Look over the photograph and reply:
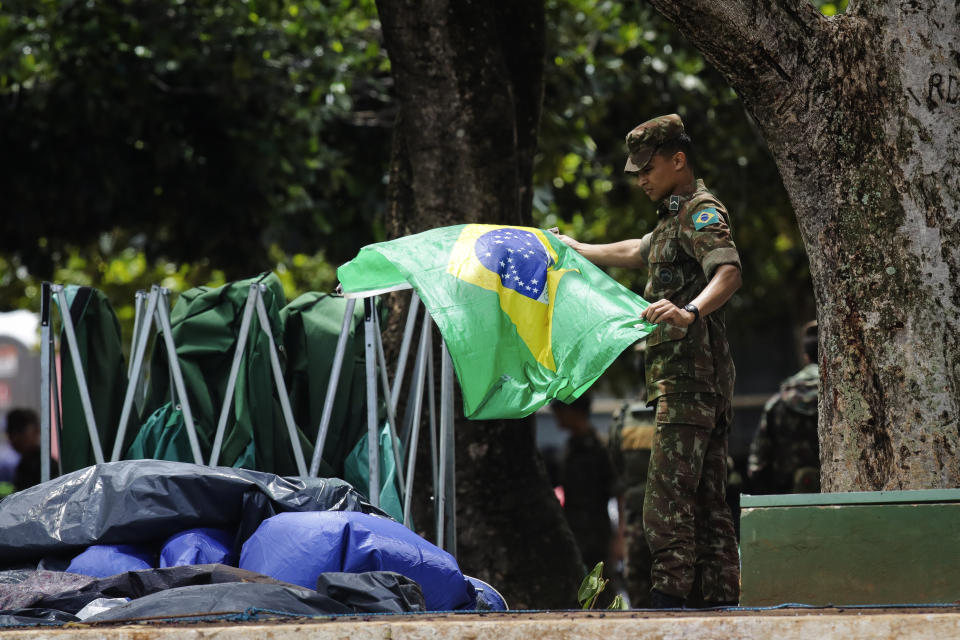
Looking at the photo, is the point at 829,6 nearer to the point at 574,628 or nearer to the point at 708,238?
the point at 708,238

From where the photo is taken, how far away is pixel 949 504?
3.92 m

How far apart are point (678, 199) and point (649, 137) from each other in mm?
286

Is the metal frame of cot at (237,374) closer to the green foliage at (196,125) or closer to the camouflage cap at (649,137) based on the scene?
the camouflage cap at (649,137)

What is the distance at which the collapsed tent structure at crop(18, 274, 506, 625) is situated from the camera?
4059 mm

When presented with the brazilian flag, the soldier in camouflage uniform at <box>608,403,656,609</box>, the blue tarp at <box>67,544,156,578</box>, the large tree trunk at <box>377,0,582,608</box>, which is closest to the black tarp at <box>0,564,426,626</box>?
the blue tarp at <box>67,544,156,578</box>

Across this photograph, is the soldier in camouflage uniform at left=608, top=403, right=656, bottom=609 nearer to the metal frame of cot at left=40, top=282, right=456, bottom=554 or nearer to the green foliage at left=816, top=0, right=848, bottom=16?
the metal frame of cot at left=40, top=282, right=456, bottom=554

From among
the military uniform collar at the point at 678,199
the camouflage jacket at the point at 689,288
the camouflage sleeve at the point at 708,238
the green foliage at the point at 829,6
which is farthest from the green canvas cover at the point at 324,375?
the green foliage at the point at 829,6

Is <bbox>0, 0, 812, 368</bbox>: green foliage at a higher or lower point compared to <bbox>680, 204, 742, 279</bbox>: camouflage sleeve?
higher

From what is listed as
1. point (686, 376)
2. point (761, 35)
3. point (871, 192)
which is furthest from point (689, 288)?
point (761, 35)

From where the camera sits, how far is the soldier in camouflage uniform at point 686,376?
480cm

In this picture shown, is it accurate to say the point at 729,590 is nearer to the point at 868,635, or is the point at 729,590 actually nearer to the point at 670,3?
the point at 868,635

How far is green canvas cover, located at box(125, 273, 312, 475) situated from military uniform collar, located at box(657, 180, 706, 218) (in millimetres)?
1801

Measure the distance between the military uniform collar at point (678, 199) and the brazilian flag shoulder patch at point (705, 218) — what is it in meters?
0.14

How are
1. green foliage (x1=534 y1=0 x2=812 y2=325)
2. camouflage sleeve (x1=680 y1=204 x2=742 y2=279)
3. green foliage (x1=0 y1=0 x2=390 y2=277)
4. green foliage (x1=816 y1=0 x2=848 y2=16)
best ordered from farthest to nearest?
green foliage (x1=816 y1=0 x2=848 y2=16), green foliage (x1=534 y1=0 x2=812 y2=325), green foliage (x1=0 y1=0 x2=390 y2=277), camouflage sleeve (x1=680 y1=204 x2=742 y2=279)
